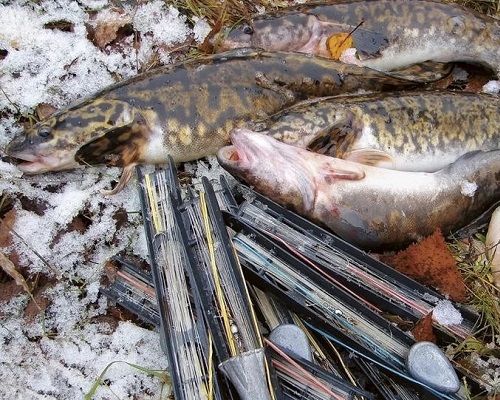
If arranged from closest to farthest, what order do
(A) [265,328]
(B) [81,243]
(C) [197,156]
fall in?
(A) [265,328] → (B) [81,243] → (C) [197,156]

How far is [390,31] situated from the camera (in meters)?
4.07

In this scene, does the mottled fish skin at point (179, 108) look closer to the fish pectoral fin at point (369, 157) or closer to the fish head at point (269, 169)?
the fish head at point (269, 169)

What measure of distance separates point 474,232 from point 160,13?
2461 millimetres

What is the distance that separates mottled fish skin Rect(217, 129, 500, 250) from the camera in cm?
323

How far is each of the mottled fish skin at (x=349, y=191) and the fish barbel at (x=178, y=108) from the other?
1.01 ft

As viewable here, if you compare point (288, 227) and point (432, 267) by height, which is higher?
point (288, 227)

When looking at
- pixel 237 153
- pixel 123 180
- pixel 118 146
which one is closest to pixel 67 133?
pixel 118 146

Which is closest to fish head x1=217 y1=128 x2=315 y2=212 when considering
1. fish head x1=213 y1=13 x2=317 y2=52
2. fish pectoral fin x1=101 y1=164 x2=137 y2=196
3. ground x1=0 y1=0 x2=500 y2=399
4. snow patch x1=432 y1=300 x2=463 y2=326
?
ground x1=0 y1=0 x2=500 y2=399

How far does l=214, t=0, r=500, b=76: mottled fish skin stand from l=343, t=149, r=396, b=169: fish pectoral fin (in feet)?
2.83

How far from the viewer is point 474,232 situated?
11.7 ft

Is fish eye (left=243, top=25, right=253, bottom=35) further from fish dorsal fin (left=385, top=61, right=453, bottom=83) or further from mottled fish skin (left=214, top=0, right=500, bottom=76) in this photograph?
fish dorsal fin (left=385, top=61, right=453, bottom=83)

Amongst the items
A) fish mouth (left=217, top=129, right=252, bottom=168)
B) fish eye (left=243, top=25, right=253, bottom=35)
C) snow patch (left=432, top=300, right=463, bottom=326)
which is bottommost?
snow patch (left=432, top=300, right=463, bottom=326)

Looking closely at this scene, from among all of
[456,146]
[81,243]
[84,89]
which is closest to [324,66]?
[456,146]

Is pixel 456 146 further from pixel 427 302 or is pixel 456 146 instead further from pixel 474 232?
pixel 427 302
